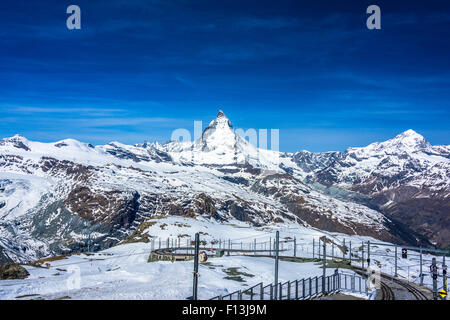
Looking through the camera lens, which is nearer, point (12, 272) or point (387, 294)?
point (387, 294)

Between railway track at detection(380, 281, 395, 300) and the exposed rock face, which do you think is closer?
railway track at detection(380, 281, 395, 300)

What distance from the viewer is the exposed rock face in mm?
73188

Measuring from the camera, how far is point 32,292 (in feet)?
186

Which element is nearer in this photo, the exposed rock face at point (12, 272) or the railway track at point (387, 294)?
the railway track at point (387, 294)

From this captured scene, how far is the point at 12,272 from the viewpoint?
2955 inches

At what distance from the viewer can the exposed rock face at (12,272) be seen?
73.2 m

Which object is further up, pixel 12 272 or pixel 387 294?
pixel 387 294
